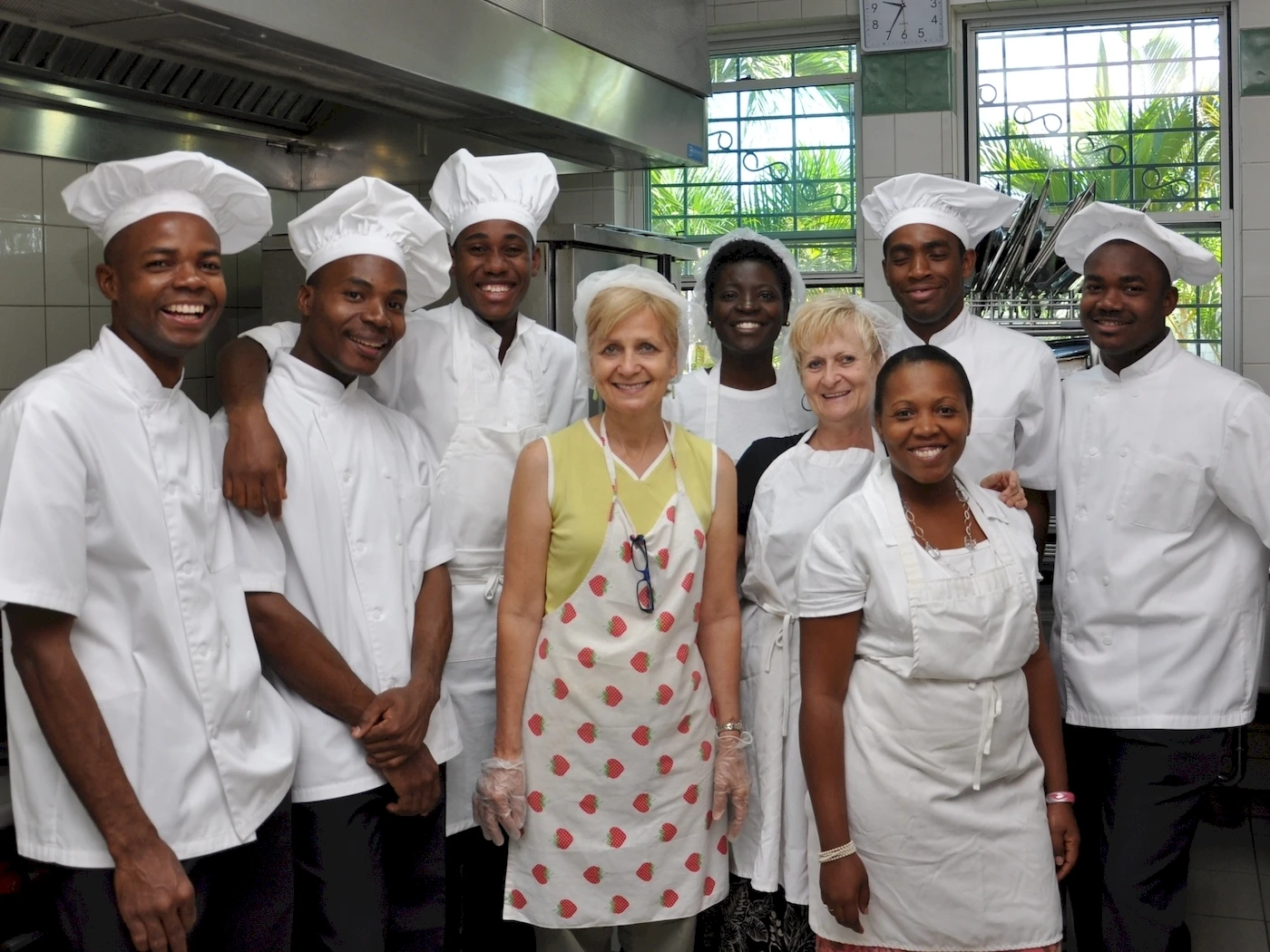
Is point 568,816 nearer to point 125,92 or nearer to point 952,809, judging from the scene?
point 952,809

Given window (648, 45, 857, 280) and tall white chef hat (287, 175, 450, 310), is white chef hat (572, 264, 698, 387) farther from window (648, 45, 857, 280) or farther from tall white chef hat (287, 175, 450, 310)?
window (648, 45, 857, 280)

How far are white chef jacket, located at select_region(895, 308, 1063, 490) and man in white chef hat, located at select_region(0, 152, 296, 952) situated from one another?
4.18 feet

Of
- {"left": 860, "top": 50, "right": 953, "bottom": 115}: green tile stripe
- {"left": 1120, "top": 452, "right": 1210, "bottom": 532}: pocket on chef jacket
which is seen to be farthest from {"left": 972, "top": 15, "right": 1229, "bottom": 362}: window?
{"left": 1120, "top": 452, "right": 1210, "bottom": 532}: pocket on chef jacket

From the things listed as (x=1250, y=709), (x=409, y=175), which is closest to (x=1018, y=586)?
(x=1250, y=709)

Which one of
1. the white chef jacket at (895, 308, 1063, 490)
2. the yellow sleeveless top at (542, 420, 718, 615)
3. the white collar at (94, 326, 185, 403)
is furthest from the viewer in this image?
the white chef jacket at (895, 308, 1063, 490)

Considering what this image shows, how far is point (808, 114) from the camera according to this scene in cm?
454

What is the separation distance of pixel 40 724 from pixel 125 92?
1502mm

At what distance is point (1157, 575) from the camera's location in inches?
82.7

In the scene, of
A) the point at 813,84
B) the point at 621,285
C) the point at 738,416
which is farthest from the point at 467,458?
the point at 813,84

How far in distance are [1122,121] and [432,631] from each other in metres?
3.40

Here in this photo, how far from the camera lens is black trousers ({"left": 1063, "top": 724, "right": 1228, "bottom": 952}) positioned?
6.87ft

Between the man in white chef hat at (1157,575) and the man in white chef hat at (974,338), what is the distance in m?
0.14

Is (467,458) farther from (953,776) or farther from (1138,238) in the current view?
(1138,238)

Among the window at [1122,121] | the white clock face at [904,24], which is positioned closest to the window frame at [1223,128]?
the window at [1122,121]
